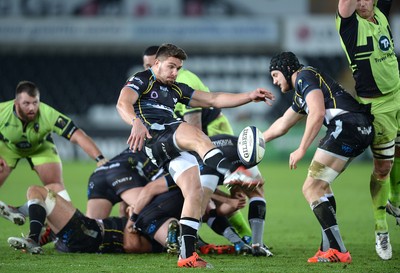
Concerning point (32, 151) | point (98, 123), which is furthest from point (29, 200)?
point (98, 123)

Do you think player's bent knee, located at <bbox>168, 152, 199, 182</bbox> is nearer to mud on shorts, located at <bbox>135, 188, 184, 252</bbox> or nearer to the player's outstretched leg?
mud on shorts, located at <bbox>135, 188, 184, 252</bbox>

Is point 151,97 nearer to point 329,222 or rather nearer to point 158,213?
point 158,213

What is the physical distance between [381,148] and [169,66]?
2211 millimetres

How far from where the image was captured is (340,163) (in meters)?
7.19

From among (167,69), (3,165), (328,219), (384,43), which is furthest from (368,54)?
(3,165)

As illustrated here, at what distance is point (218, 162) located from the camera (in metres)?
6.47

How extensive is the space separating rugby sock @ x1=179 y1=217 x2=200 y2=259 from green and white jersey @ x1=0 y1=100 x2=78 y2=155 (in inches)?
117

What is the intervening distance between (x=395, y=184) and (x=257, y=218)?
165 centimetres

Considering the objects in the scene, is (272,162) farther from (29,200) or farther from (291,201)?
(29,200)

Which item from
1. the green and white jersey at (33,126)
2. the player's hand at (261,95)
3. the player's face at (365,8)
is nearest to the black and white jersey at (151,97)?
the player's hand at (261,95)

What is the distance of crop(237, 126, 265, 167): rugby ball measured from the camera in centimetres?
651

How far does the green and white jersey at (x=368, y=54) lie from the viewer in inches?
299

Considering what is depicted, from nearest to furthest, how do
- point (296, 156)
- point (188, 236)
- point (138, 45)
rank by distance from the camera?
point (188, 236), point (296, 156), point (138, 45)

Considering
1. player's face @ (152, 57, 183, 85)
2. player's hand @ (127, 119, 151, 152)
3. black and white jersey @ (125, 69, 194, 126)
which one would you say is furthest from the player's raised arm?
player's hand @ (127, 119, 151, 152)
